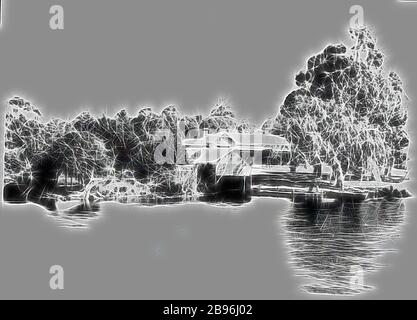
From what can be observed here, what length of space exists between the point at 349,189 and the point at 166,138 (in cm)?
158

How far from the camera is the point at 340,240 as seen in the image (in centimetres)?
423

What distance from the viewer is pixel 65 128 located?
4285 mm

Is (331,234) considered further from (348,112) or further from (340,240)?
(348,112)

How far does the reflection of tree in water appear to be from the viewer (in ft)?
13.6

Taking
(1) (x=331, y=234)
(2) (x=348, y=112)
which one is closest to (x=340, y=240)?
(1) (x=331, y=234)

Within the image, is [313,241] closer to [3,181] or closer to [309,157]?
[309,157]

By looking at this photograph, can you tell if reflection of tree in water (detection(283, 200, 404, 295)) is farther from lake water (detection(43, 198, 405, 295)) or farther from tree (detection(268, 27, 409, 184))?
tree (detection(268, 27, 409, 184))

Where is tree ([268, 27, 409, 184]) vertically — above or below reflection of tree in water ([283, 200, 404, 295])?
above

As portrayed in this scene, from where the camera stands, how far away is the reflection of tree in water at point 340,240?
13.6 feet

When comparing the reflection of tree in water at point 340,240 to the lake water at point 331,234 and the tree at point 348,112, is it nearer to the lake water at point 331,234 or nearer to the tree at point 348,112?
the lake water at point 331,234

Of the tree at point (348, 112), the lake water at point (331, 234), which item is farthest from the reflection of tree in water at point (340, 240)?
the tree at point (348, 112)

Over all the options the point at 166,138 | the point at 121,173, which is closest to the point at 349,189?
the point at 166,138

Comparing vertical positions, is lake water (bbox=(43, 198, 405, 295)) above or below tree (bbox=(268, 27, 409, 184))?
below

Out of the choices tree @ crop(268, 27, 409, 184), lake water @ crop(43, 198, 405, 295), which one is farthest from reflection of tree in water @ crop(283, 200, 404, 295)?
tree @ crop(268, 27, 409, 184)
